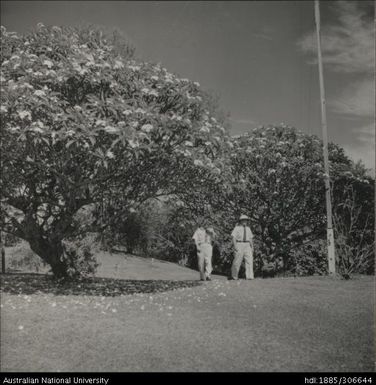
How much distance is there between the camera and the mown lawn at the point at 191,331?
509 centimetres

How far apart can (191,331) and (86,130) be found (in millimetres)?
3641

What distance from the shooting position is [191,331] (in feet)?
20.4

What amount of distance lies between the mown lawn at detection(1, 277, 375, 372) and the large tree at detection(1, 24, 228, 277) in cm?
208

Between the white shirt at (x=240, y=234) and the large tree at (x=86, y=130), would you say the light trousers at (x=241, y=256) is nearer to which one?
the white shirt at (x=240, y=234)

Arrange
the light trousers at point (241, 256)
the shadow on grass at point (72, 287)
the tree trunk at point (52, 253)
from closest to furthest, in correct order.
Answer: the shadow on grass at point (72, 287)
the tree trunk at point (52, 253)
the light trousers at point (241, 256)

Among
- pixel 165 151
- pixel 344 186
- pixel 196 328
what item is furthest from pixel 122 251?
pixel 196 328

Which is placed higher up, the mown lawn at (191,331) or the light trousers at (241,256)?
the light trousers at (241,256)

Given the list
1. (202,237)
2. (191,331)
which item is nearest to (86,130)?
(191,331)

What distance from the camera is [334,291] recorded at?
30.7ft

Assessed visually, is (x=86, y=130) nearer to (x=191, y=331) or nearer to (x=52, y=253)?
(x=191, y=331)

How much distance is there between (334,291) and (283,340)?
392 cm

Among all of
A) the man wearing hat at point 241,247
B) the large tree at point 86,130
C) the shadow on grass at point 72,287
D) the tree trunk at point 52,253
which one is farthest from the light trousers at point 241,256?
the tree trunk at point 52,253

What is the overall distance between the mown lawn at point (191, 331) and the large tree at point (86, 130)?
6.84 feet

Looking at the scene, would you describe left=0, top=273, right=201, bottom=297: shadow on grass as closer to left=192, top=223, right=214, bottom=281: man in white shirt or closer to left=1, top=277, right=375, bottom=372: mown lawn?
left=1, top=277, right=375, bottom=372: mown lawn
